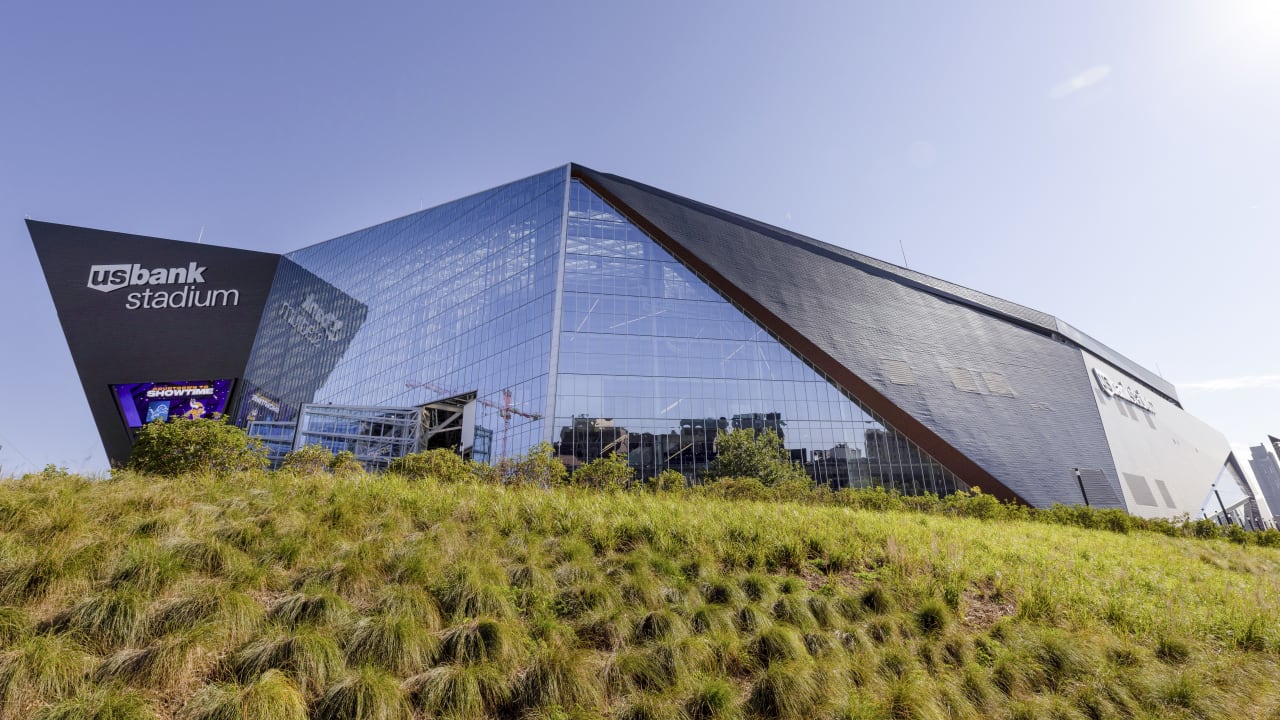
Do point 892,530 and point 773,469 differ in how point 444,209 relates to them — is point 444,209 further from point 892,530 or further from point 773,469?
point 892,530

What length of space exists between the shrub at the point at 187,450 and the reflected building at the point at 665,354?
19813mm

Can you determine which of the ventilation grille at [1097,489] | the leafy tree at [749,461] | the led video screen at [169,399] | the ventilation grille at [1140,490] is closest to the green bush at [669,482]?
the leafy tree at [749,461]

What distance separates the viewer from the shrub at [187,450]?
522 inches

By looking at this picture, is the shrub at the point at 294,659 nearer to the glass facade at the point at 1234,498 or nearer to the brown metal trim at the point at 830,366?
the brown metal trim at the point at 830,366

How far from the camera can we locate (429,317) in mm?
47094

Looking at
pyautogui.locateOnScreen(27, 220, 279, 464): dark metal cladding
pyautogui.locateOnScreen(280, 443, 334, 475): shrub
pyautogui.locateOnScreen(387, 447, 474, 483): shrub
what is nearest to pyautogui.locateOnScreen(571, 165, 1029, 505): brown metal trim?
pyautogui.locateOnScreen(387, 447, 474, 483): shrub

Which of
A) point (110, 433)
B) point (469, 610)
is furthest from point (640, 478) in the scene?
point (110, 433)

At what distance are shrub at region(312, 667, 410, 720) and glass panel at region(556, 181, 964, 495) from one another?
27.8 m

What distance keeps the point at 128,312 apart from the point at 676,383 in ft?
165

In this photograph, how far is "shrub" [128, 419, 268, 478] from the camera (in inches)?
522

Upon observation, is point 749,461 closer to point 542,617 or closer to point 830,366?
point 830,366

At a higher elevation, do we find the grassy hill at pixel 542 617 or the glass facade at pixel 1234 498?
the glass facade at pixel 1234 498

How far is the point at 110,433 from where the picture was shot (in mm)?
50750

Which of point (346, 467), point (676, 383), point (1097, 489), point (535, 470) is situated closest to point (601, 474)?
point (535, 470)
